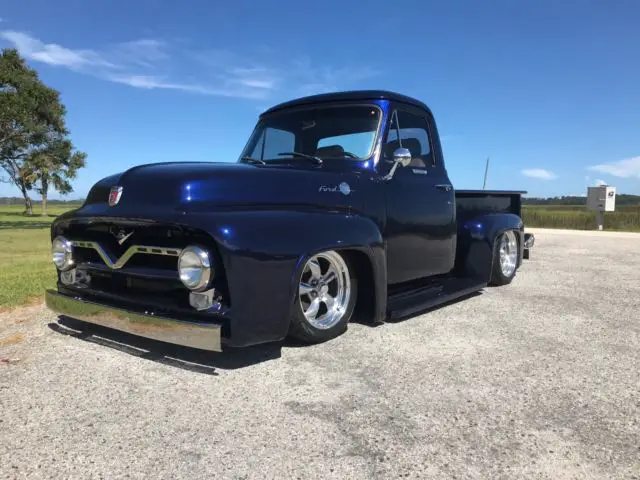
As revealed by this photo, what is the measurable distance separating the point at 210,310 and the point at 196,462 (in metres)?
0.92

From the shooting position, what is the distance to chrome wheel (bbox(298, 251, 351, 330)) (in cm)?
358

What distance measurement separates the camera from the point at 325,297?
12.2 ft

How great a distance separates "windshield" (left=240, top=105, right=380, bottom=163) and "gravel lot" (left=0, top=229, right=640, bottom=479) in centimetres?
157

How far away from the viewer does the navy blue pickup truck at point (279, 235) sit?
286 centimetres

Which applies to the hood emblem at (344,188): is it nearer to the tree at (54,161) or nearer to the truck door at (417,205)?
the truck door at (417,205)

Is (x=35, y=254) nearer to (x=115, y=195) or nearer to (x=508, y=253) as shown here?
(x=115, y=195)

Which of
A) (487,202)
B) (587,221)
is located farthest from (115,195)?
(587,221)

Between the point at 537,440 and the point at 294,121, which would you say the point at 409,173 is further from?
the point at 537,440

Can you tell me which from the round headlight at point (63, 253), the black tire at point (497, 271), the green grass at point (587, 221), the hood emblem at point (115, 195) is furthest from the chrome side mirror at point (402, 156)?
the green grass at point (587, 221)

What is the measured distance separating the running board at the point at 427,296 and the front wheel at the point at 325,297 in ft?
1.35

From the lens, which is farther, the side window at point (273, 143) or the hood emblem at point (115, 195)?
the side window at point (273, 143)

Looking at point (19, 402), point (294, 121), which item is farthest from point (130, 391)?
point (294, 121)

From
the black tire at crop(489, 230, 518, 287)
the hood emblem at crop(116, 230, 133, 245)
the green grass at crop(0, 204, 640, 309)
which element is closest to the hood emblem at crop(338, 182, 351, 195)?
the hood emblem at crop(116, 230, 133, 245)

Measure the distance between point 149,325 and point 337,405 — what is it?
1192 millimetres
